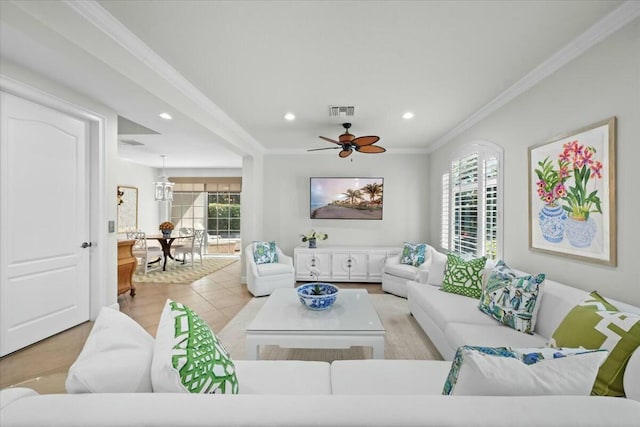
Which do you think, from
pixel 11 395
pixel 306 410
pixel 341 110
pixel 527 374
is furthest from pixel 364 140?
pixel 11 395

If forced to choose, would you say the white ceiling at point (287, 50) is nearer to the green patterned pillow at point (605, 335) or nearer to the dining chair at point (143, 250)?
the green patterned pillow at point (605, 335)

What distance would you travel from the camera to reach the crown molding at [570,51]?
5.49 feet

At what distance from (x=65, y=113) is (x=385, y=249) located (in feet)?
15.2

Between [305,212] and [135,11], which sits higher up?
[135,11]

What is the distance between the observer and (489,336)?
190 cm

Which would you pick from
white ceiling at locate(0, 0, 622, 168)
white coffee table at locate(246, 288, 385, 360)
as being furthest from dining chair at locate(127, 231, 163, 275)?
white coffee table at locate(246, 288, 385, 360)

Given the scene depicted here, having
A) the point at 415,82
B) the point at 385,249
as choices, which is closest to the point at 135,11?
the point at 415,82

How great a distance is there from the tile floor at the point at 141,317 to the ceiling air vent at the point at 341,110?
2768 millimetres

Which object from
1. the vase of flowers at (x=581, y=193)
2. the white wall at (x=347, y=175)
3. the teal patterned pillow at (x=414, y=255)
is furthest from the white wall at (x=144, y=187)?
the vase of flowers at (x=581, y=193)

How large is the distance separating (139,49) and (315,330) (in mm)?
2466

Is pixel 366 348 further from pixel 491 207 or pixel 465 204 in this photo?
pixel 465 204

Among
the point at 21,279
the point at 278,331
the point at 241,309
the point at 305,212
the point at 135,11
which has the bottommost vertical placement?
the point at 241,309

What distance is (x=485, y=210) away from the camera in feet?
11.1

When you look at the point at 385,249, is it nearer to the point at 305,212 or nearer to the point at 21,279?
the point at 305,212
